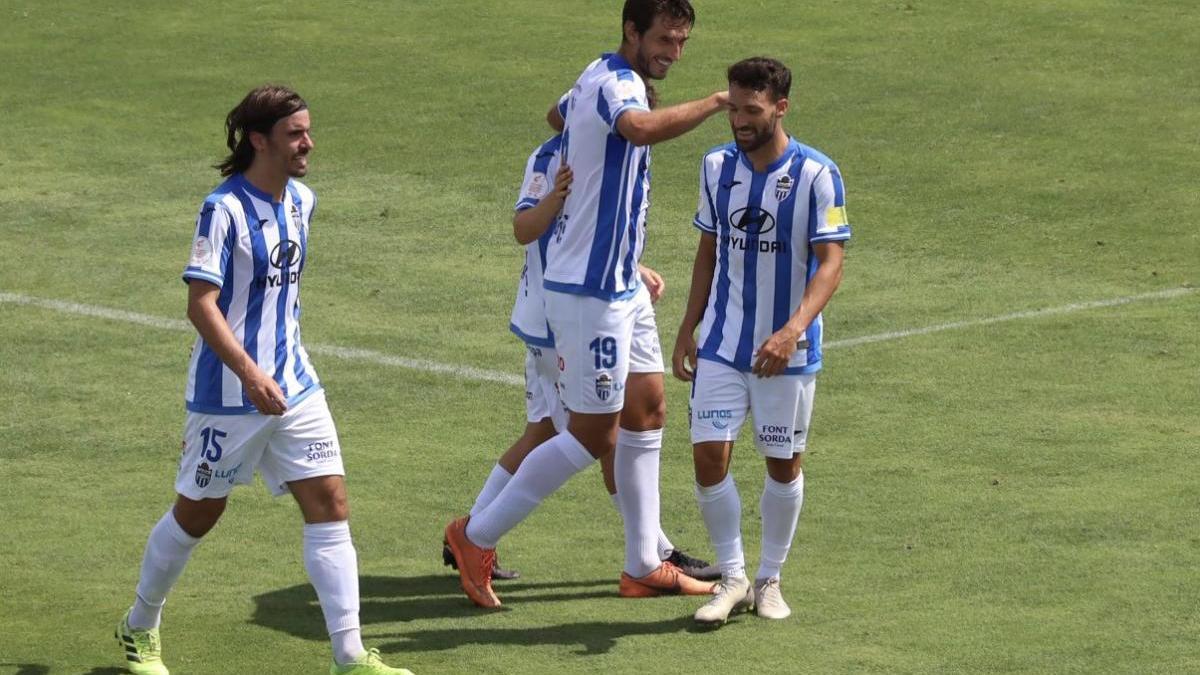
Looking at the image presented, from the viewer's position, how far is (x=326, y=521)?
7418 mm

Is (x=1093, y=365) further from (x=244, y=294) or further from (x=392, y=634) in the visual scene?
(x=244, y=294)

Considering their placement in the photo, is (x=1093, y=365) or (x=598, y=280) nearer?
(x=598, y=280)

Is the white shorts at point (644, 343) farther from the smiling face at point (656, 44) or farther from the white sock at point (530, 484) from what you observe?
the smiling face at point (656, 44)

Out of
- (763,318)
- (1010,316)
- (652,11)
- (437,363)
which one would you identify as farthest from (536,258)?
(1010,316)

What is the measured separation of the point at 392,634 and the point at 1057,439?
3897mm

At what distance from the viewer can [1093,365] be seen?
11.8m

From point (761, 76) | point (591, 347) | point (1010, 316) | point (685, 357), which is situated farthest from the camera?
point (1010, 316)

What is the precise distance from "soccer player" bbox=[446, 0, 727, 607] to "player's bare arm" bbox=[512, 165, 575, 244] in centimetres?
4

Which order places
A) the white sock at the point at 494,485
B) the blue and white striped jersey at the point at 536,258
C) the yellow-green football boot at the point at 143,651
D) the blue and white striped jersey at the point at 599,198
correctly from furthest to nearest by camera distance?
the white sock at the point at 494,485 < the blue and white striped jersey at the point at 536,258 < the blue and white striped jersey at the point at 599,198 < the yellow-green football boot at the point at 143,651

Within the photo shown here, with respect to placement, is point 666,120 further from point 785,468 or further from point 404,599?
point 404,599

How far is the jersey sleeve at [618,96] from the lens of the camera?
785 cm

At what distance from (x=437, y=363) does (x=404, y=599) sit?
12.2 feet

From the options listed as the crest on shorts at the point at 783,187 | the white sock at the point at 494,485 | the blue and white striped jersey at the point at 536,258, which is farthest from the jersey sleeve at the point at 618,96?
the white sock at the point at 494,485

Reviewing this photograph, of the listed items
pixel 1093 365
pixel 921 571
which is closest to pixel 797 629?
pixel 921 571
